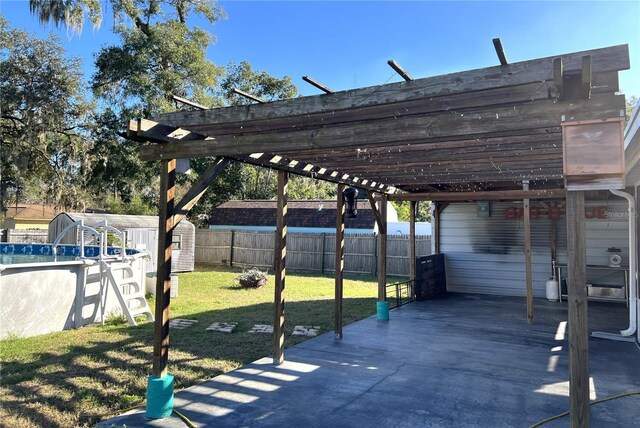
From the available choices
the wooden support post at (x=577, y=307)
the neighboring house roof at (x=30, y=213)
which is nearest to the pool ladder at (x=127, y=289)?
the wooden support post at (x=577, y=307)

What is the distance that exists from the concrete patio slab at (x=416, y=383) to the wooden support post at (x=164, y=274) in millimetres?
532

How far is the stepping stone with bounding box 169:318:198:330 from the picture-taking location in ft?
23.5

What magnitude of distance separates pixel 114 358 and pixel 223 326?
210 cm

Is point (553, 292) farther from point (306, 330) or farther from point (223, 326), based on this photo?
point (223, 326)

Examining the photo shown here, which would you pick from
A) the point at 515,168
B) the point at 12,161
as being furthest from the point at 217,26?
the point at 515,168

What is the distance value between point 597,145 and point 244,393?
376 centimetres

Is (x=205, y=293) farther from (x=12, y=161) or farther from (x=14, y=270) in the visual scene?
(x=12, y=161)

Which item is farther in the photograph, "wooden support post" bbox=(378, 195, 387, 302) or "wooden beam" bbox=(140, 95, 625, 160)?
"wooden support post" bbox=(378, 195, 387, 302)

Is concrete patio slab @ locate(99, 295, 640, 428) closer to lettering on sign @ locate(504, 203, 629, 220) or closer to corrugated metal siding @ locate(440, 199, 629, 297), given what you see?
corrugated metal siding @ locate(440, 199, 629, 297)

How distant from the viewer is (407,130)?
10.1 ft

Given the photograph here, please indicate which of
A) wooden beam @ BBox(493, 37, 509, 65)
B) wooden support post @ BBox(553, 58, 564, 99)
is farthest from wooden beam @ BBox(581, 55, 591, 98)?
wooden beam @ BBox(493, 37, 509, 65)

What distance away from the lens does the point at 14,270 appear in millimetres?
6398

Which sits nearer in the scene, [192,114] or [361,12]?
[192,114]

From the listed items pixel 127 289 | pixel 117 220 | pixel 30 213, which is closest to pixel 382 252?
pixel 127 289
